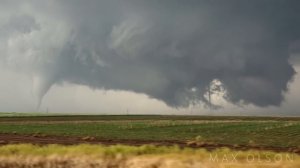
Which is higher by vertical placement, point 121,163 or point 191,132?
point 191,132

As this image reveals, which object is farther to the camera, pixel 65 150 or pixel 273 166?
pixel 65 150

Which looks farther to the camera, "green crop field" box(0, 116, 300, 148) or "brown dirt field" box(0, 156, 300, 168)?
"green crop field" box(0, 116, 300, 148)

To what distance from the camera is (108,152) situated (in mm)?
27047

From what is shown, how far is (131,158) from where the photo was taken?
25.1m

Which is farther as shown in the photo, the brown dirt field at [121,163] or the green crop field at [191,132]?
the green crop field at [191,132]

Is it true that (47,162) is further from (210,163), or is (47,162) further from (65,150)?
(210,163)

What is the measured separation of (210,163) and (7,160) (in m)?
14.4

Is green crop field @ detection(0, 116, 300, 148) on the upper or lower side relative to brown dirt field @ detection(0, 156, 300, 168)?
upper

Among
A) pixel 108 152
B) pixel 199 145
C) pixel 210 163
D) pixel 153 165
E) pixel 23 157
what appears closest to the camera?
pixel 210 163

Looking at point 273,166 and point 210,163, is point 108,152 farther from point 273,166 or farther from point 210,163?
point 273,166

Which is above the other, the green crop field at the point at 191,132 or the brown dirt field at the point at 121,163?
the green crop field at the point at 191,132

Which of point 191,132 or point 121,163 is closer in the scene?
point 121,163

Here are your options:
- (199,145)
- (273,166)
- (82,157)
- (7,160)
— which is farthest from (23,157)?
(199,145)

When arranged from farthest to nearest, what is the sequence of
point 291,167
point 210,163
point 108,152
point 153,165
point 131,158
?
point 108,152
point 131,158
point 153,165
point 210,163
point 291,167
